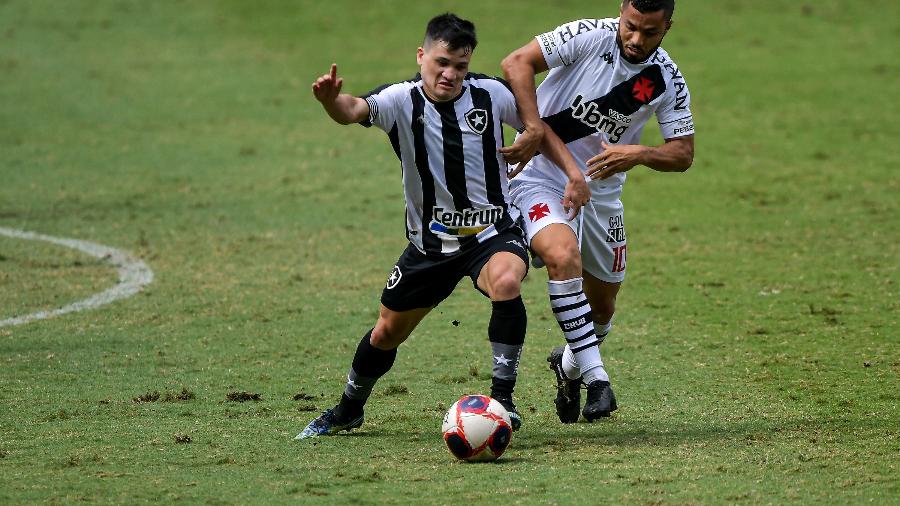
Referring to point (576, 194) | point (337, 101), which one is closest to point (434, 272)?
point (576, 194)

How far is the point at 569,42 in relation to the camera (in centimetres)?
727

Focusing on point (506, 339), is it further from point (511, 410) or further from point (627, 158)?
point (627, 158)

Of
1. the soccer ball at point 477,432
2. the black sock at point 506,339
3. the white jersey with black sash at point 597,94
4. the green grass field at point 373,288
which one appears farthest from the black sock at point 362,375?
the white jersey with black sash at point 597,94

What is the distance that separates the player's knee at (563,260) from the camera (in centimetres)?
688

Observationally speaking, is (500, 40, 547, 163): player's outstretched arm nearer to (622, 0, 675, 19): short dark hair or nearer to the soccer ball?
(622, 0, 675, 19): short dark hair

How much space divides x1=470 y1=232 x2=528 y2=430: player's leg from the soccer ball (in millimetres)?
279

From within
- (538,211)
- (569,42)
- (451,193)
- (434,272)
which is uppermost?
(569,42)

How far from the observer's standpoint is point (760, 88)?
19.7 m

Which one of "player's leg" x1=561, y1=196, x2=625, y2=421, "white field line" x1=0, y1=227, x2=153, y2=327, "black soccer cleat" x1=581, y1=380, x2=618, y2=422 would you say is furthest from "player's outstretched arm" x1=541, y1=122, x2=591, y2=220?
"white field line" x1=0, y1=227, x2=153, y2=327

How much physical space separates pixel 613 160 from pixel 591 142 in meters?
0.46

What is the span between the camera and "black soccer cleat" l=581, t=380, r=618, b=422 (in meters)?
6.73

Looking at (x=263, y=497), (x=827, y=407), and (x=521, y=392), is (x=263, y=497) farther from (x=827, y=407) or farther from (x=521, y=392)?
(x=827, y=407)

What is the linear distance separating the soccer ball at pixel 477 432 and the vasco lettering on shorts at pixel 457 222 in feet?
2.88

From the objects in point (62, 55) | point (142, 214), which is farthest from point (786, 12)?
point (142, 214)
